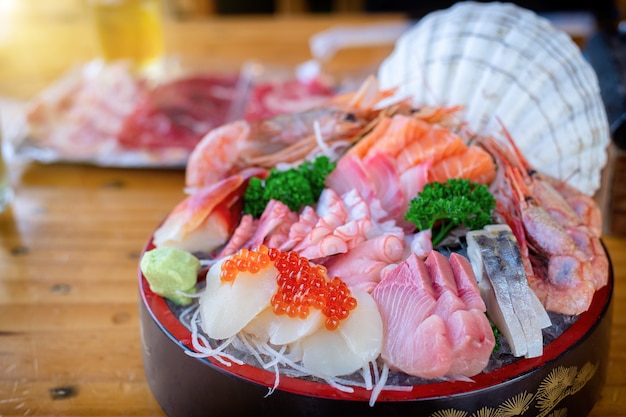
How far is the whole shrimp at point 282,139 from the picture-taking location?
129 cm

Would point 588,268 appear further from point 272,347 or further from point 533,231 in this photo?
point 272,347

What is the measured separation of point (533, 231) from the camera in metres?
1.08

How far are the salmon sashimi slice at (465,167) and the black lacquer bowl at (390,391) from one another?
28 centimetres

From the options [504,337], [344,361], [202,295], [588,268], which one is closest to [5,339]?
[202,295]

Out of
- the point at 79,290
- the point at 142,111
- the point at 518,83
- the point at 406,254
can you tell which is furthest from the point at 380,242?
the point at 142,111

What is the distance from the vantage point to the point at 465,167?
3.92 ft

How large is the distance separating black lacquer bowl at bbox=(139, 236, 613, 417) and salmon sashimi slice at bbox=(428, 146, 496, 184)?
0.28m

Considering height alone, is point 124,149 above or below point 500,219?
below

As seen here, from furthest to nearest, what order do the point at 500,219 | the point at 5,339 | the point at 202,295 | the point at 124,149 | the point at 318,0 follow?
the point at 318,0 < the point at 124,149 < the point at 5,339 < the point at 500,219 < the point at 202,295

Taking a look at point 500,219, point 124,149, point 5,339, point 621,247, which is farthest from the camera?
point 124,149

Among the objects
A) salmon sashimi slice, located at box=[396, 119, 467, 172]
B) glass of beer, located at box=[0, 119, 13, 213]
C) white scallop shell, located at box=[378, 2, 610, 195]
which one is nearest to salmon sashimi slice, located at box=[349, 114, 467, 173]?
salmon sashimi slice, located at box=[396, 119, 467, 172]

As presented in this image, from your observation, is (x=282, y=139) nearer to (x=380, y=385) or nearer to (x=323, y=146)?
(x=323, y=146)

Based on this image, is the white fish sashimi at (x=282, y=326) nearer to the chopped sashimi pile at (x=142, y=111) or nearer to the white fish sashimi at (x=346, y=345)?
the white fish sashimi at (x=346, y=345)

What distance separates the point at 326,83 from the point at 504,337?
1527 mm
